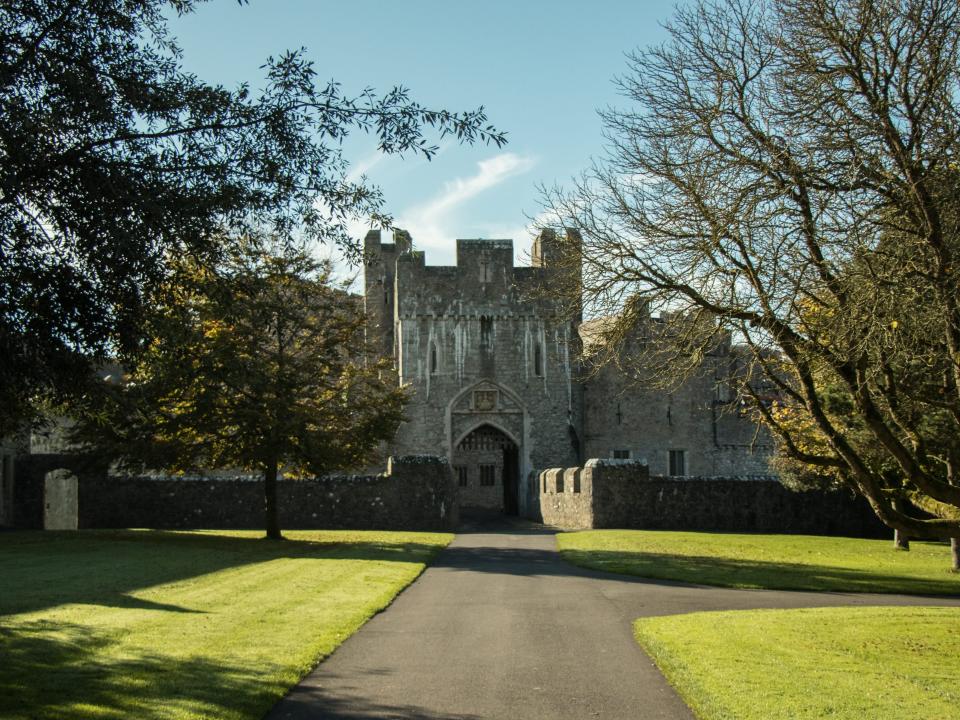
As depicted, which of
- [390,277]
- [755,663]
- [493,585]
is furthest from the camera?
[390,277]

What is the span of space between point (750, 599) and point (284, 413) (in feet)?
41.6

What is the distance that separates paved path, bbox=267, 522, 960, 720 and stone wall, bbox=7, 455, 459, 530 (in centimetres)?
1376

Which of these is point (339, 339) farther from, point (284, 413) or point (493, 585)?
point (493, 585)

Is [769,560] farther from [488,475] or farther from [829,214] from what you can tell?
[488,475]

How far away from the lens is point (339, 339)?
82.9 feet

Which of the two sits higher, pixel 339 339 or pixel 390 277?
pixel 390 277

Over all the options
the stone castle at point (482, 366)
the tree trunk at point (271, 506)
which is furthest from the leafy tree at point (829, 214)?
the stone castle at point (482, 366)

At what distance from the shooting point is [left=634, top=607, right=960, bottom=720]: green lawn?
7.44 m

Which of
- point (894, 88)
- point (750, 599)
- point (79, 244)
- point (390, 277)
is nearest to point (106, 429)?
point (750, 599)

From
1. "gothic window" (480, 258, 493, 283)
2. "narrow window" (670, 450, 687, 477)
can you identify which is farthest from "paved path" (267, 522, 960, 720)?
"narrow window" (670, 450, 687, 477)

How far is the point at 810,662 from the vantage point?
9.18 m

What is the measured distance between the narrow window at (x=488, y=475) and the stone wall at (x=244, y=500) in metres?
33.7

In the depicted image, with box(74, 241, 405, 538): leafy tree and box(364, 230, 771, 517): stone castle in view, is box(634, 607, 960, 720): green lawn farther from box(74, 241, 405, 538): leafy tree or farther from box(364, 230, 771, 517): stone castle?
box(364, 230, 771, 517): stone castle

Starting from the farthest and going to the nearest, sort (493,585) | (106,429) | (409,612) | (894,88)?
(106,429)
(493,585)
(409,612)
(894,88)
